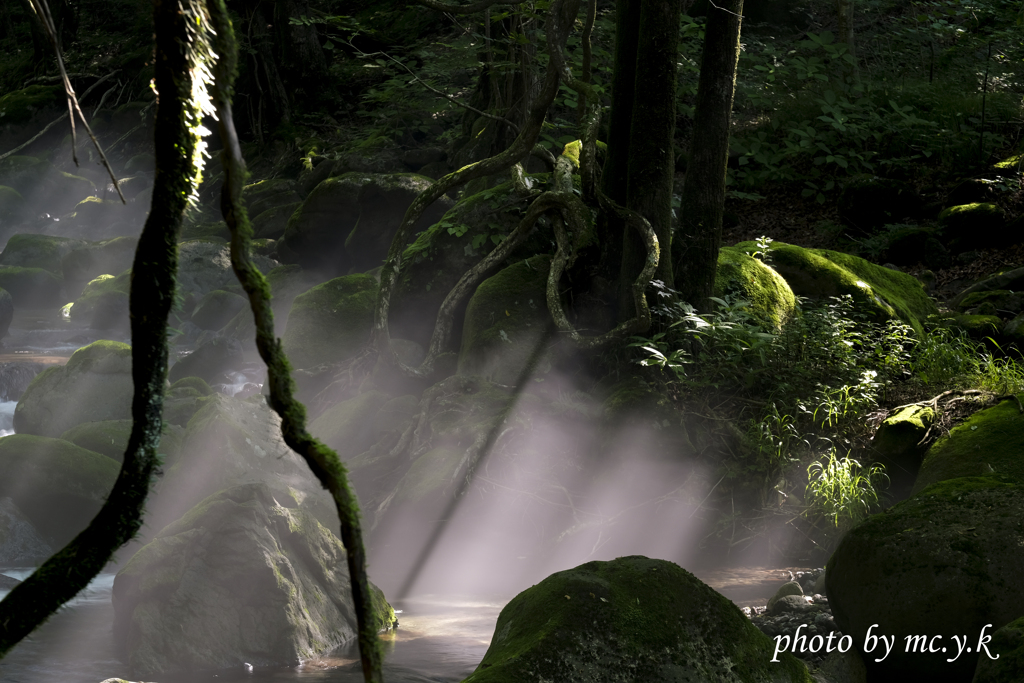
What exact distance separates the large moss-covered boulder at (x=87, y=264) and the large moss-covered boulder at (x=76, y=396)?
5731 mm

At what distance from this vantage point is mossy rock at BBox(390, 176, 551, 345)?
8789mm

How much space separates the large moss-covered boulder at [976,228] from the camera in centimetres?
1011

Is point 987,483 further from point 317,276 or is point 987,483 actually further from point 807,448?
point 317,276

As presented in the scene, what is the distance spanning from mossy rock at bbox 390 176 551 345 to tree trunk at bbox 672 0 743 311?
2152mm

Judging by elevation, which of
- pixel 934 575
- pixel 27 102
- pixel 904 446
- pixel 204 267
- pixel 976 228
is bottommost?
pixel 204 267

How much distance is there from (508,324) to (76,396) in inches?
213

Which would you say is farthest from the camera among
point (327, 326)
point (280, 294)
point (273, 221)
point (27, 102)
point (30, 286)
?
point (27, 102)

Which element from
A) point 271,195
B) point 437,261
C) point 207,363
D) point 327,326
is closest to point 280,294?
point 207,363

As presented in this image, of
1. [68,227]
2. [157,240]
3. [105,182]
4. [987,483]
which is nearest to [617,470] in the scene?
[987,483]

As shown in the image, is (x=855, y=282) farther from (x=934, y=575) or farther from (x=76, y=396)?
(x=76, y=396)

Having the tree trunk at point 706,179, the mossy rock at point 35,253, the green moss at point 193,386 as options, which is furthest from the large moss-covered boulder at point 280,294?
the tree trunk at point 706,179

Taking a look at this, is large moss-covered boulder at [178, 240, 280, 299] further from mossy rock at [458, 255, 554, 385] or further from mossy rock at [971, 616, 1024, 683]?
mossy rock at [971, 616, 1024, 683]

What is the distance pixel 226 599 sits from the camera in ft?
16.3

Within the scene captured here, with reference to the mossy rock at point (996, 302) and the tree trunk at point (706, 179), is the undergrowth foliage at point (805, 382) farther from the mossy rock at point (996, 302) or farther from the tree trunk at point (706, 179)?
the mossy rock at point (996, 302)
